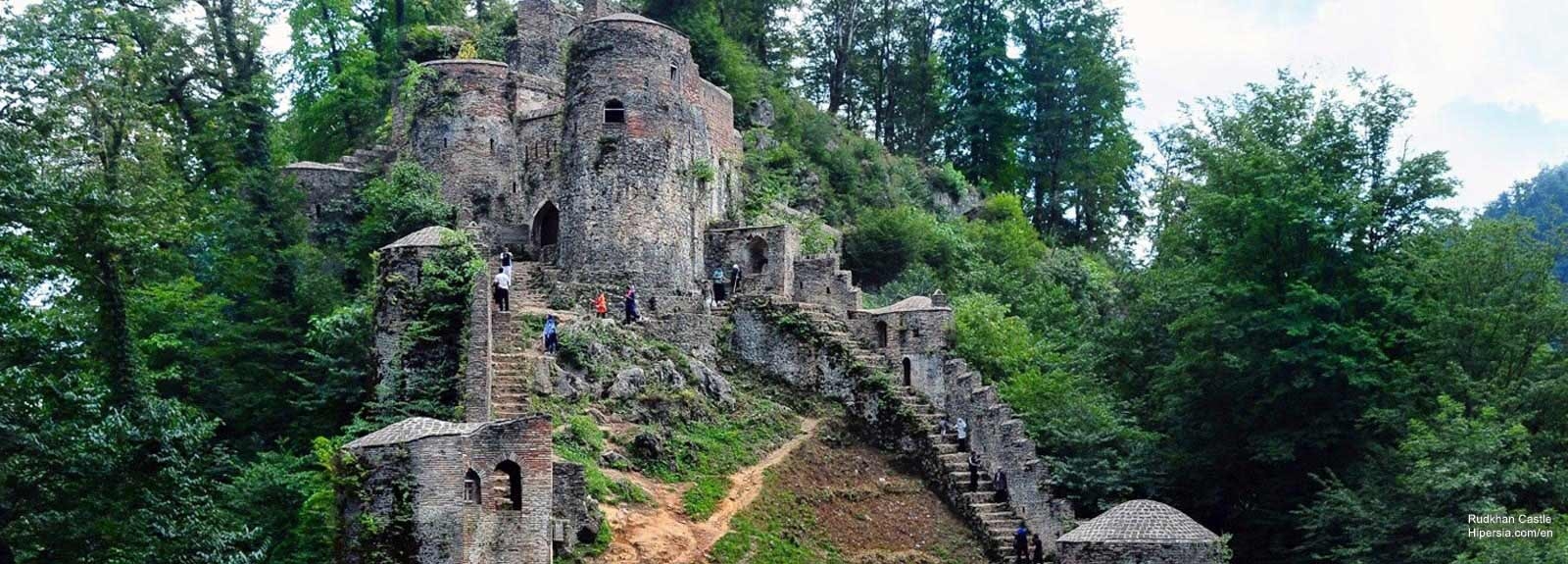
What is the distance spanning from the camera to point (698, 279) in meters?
37.7

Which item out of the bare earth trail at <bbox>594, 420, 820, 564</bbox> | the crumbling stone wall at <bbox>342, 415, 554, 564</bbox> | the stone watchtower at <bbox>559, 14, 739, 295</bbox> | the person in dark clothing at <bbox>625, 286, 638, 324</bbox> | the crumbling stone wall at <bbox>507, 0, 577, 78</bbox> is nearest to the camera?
the crumbling stone wall at <bbox>342, 415, 554, 564</bbox>

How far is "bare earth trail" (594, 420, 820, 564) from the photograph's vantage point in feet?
90.9

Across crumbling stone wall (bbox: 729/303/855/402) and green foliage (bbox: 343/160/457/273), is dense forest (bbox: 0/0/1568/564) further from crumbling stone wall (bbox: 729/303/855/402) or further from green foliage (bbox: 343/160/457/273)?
crumbling stone wall (bbox: 729/303/855/402)

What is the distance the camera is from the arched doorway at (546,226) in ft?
130

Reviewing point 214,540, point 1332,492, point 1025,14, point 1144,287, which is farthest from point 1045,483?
point 1025,14

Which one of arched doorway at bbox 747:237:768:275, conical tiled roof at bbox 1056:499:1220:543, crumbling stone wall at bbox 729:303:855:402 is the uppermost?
arched doorway at bbox 747:237:768:275

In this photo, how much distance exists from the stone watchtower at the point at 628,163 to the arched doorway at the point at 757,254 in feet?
4.07

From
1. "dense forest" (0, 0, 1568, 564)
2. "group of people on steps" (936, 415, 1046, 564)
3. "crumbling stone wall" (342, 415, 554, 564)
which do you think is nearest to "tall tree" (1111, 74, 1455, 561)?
Answer: "dense forest" (0, 0, 1568, 564)

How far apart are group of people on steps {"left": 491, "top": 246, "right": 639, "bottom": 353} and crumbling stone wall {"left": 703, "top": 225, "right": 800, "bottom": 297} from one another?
297cm

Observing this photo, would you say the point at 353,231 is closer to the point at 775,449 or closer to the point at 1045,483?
the point at 775,449

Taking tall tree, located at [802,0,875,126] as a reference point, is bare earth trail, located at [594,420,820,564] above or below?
below

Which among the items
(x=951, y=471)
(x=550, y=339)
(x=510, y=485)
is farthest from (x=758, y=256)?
(x=510, y=485)

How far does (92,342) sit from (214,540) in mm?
5601

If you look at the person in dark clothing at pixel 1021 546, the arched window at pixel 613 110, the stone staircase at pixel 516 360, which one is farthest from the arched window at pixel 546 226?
the person in dark clothing at pixel 1021 546
